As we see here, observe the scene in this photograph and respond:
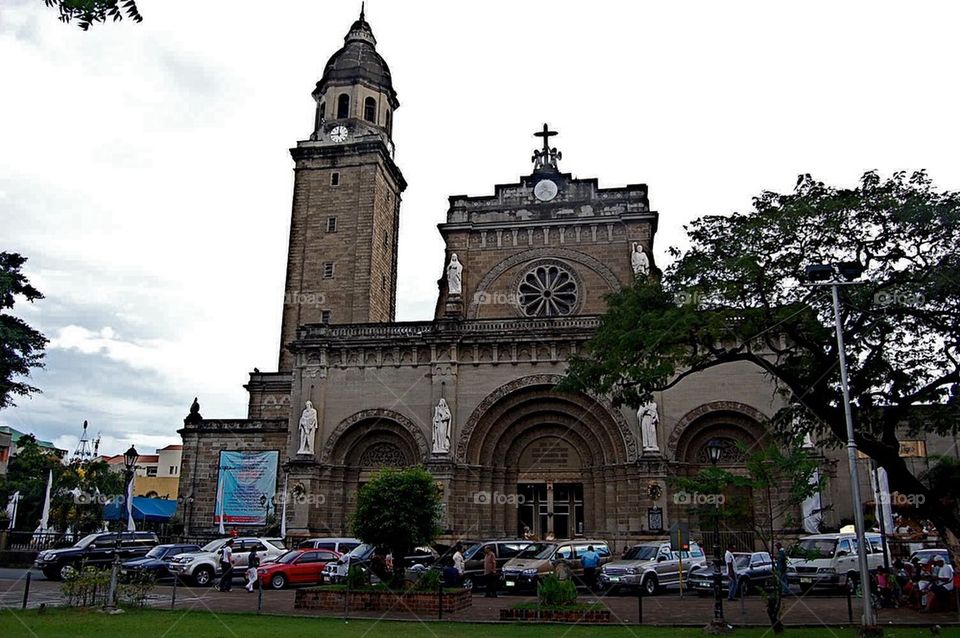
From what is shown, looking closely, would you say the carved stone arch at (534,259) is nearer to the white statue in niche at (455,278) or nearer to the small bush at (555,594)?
the white statue in niche at (455,278)

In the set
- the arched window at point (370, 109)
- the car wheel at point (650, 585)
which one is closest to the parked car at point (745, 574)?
the car wheel at point (650, 585)

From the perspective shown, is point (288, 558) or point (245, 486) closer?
point (288, 558)

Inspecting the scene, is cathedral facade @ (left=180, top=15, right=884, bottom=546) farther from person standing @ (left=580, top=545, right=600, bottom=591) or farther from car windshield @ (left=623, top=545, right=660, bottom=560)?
person standing @ (left=580, top=545, right=600, bottom=591)

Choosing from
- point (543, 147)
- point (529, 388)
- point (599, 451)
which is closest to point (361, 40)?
point (543, 147)

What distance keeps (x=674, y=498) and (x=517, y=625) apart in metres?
17.8

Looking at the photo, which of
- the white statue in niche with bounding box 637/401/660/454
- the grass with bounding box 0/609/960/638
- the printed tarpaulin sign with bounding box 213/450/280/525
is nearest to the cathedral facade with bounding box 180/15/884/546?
the white statue in niche with bounding box 637/401/660/454

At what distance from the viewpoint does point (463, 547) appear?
27156mm

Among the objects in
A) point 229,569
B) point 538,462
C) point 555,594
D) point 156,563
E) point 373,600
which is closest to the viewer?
point 555,594

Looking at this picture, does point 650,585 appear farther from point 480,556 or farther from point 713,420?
point 713,420

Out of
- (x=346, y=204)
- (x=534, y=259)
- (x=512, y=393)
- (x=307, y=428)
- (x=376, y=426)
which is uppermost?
(x=346, y=204)

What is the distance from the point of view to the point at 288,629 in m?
14.2

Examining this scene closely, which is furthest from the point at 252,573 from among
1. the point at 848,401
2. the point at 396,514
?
the point at 848,401

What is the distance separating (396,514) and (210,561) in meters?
9.24

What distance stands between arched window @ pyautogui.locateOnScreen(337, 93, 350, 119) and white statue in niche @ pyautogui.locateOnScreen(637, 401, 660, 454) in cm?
2461
